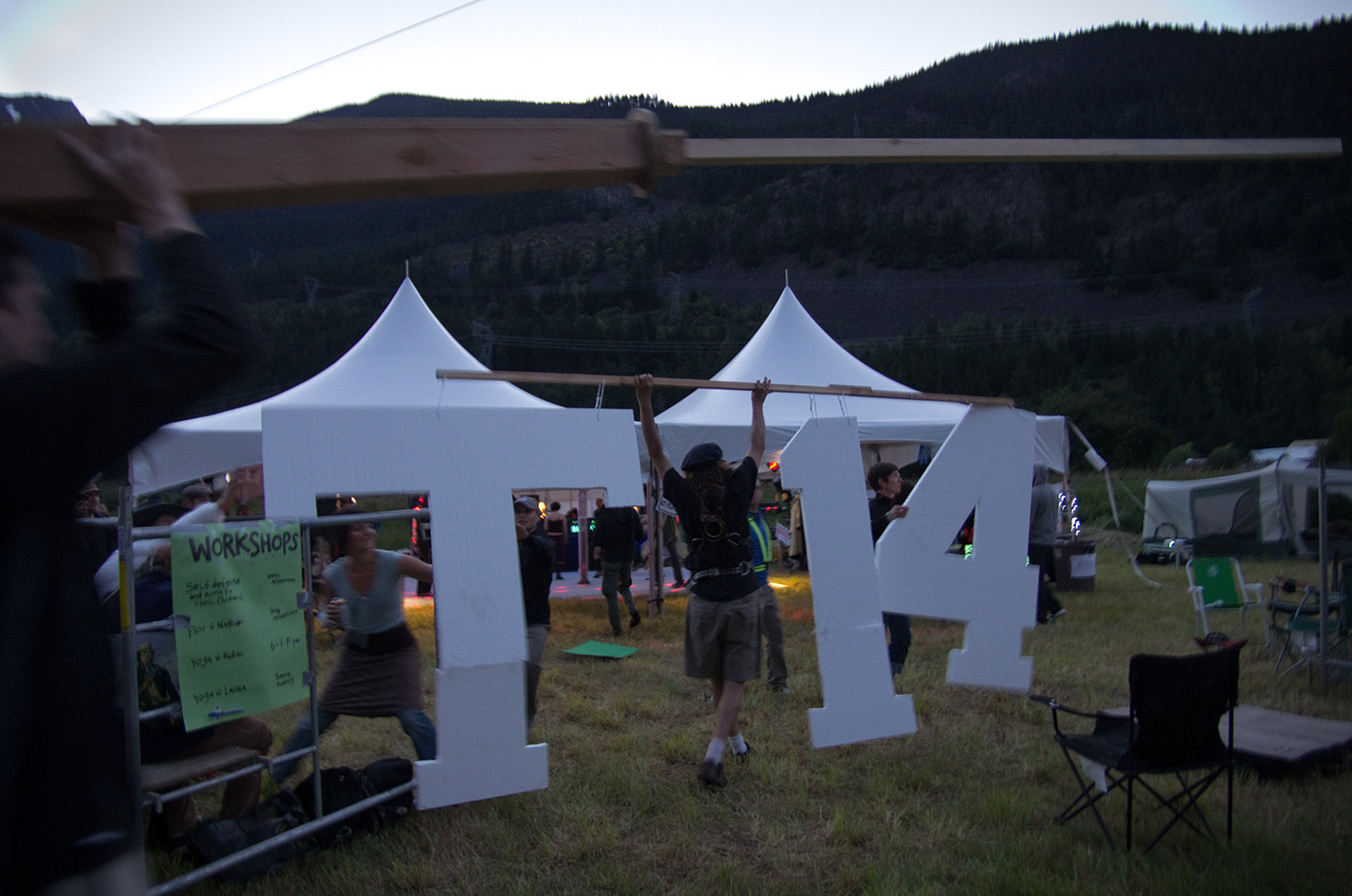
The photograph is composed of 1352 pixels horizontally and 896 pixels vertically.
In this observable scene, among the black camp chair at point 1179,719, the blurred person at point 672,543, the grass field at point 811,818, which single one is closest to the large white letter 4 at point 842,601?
the grass field at point 811,818

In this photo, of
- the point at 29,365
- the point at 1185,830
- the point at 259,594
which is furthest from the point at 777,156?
the point at 1185,830

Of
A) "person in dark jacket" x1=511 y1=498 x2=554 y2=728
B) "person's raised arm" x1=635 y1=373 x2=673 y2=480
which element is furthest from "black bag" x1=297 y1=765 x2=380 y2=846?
"person's raised arm" x1=635 y1=373 x2=673 y2=480

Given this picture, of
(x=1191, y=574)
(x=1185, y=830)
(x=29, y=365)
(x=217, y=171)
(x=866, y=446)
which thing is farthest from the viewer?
(x=866, y=446)

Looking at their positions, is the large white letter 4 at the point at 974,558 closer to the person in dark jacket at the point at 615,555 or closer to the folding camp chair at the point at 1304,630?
the folding camp chair at the point at 1304,630

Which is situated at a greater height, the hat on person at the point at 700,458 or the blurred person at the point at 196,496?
the hat on person at the point at 700,458

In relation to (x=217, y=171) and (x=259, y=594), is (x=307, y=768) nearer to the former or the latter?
(x=259, y=594)

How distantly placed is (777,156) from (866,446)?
48.4 ft

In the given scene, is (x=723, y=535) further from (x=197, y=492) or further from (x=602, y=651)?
(x=197, y=492)

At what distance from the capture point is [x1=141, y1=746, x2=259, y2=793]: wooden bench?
11.3 ft

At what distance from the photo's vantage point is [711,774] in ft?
15.6

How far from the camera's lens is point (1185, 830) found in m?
4.25

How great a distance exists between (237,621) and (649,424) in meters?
2.10

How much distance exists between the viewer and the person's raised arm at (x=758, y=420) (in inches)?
176

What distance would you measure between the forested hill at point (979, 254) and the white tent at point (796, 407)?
24061 mm
